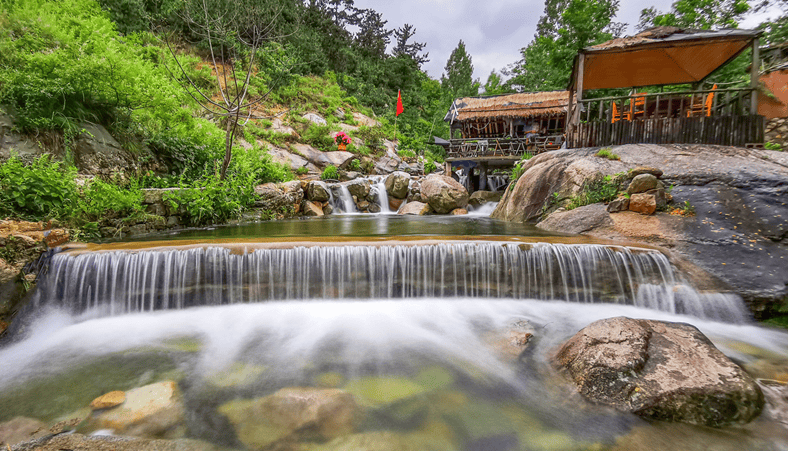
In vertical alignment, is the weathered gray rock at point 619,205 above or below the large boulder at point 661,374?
above

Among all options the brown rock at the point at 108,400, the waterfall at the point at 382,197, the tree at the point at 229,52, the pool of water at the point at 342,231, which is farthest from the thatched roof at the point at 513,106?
the brown rock at the point at 108,400

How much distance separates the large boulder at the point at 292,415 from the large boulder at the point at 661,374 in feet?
6.67

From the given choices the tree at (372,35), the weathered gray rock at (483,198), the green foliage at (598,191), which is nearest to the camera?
the green foliage at (598,191)

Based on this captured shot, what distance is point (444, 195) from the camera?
12570mm

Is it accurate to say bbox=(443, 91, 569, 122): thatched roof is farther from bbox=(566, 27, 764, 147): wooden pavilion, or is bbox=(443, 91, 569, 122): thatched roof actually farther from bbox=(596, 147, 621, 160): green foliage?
bbox=(596, 147, 621, 160): green foliage

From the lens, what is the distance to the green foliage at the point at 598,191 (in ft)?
22.3

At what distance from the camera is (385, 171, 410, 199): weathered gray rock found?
1448 centimetres

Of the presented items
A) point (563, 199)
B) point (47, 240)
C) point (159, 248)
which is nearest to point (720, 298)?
point (563, 199)

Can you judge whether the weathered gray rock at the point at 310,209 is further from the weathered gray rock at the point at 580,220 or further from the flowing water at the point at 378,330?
the weathered gray rock at the point at 580,220

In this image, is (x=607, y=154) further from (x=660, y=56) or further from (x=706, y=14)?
(x=706, y=14)

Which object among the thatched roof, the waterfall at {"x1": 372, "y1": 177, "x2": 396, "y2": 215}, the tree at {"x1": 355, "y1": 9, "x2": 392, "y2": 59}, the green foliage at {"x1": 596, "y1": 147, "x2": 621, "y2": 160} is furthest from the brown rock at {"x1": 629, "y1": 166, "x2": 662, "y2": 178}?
the tree at {"x1": 355, "y1": 9, "x2": 392, "y2": 59}

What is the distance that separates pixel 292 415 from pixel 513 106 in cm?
2095

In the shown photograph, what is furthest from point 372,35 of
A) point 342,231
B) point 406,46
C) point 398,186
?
point 342,231

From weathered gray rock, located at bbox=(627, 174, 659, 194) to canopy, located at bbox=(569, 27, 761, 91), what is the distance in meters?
4.68
